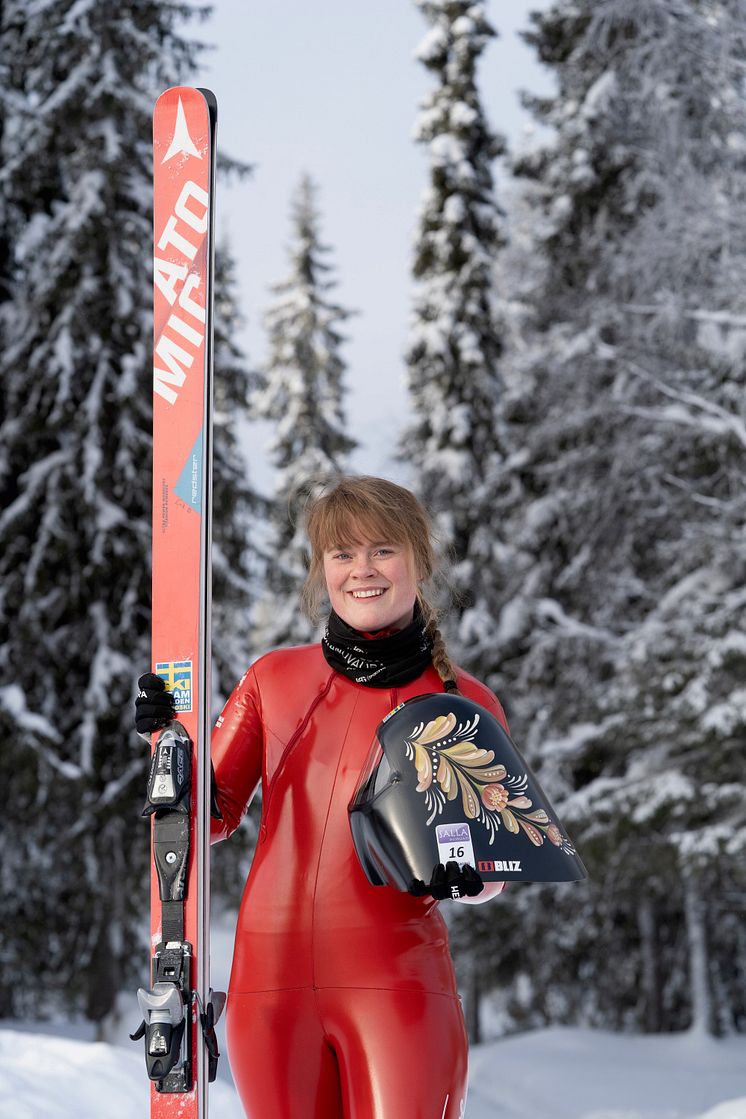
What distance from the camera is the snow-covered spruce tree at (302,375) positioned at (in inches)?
767

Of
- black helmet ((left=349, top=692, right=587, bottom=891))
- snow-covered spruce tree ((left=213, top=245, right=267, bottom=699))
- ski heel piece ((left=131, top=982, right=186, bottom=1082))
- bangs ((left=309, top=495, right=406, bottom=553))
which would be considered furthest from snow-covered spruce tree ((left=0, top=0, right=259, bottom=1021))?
black helmet ((left=349, top=692, right=587, bottom=891))

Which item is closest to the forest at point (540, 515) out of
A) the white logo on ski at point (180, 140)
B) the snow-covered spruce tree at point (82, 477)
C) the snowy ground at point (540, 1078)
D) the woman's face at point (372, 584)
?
the snow-covered spruce tree at point (82, 477)

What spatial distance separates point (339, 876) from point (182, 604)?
71cm

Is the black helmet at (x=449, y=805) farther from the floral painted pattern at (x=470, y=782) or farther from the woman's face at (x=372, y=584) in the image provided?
the woman's face at (x=372, y=584)

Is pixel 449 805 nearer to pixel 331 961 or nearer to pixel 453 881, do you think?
pixel 453 881

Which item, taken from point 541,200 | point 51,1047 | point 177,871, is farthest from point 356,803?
point 541,200

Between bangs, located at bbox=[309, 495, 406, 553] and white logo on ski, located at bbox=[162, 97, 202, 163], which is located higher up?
white logo on ski, located at bbox=[162, 97, 202, 163]

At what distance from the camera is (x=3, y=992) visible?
12.2m

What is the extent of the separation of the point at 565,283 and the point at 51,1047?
11.4m

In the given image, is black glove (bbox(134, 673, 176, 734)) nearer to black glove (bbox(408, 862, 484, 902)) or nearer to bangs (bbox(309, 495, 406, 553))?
bangs (bbox(309, 495, 406, 553))

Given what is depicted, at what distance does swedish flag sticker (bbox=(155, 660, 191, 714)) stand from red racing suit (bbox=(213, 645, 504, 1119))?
16 cm

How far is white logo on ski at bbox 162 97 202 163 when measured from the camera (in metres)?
2.95

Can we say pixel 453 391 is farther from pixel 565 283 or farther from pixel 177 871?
pixel 177 871

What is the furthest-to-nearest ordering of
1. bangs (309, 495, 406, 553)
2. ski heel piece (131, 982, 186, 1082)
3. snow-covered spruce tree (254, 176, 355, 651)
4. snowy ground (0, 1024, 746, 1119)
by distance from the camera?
snow-covered spruce tree (254, 176, 355, 651)
snowy ground (0, 1024, 746, 1119)
bangs (309, 495, 406, 553)
ski heel piece (131, 982, 186, 1082)
